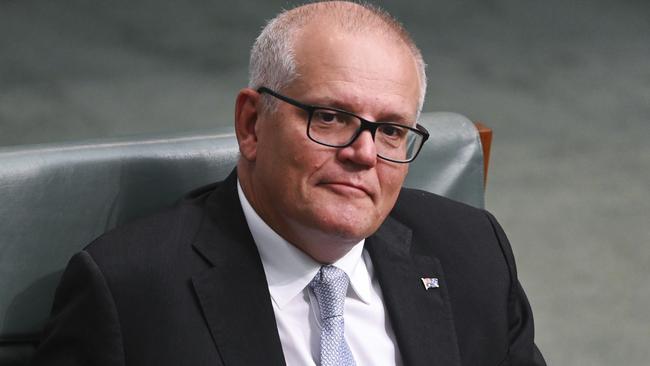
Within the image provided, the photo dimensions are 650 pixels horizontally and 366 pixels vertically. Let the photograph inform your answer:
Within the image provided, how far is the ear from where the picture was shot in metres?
1.74

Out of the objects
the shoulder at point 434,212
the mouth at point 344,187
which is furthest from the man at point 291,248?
the shoulder at point 434,212

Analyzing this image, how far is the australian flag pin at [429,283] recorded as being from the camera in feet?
6.19

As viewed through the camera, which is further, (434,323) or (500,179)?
(500,179)

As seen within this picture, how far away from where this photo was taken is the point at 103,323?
5.37 ft

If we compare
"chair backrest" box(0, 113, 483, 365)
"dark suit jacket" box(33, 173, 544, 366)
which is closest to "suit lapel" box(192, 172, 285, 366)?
"dark suit jacket" box(33, 173, 544, 366)

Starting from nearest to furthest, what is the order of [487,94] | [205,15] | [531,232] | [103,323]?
1. [103,323]
2. [531,232]
3. [487,94]
4. [205,15]

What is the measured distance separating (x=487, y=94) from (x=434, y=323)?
7.01ft

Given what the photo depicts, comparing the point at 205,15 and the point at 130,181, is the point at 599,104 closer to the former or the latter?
the point at 205,15

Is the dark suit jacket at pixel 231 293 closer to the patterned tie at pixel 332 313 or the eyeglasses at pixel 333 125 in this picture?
the patterned tie at pixel 332 313

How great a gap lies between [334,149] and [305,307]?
9.9 inches

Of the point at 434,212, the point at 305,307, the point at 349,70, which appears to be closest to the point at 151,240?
the point at 305,307

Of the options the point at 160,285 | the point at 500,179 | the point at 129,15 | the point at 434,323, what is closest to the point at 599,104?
the point at 500,179

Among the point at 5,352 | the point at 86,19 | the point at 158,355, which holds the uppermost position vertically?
the point at 158,355

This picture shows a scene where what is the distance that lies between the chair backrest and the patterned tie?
294 mm
